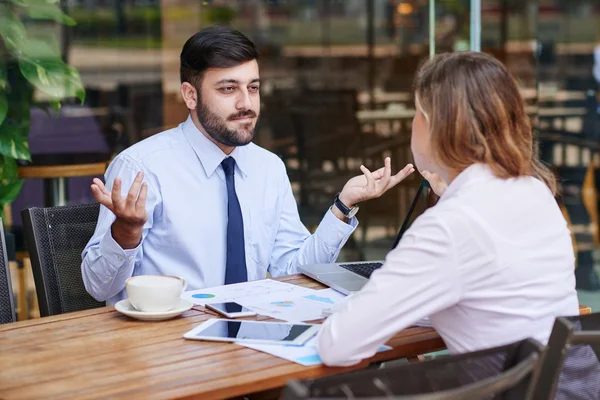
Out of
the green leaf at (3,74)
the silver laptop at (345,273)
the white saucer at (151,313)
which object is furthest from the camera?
the green leaf at (3,74)

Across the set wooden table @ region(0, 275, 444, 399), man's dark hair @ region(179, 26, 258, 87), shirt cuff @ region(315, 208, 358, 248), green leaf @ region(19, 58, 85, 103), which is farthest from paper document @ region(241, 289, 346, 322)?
green leaf @ region(19, 58, 85, 103)

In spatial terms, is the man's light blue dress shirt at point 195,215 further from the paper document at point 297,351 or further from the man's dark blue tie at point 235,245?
the paper document at point 297,351

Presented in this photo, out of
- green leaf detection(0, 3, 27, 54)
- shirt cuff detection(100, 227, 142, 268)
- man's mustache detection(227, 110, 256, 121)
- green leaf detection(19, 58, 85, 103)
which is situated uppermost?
green leaf detection(0, 3, 27, 54)

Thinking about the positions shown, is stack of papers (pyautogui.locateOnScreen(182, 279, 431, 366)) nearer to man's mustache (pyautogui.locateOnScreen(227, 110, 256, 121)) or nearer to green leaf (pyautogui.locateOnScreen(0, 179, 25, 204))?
man's mustache (pyautogui.locateOnScreen(227, 110, 256, 121))

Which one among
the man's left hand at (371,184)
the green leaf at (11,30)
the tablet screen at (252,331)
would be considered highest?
the green leaf at (11,30)

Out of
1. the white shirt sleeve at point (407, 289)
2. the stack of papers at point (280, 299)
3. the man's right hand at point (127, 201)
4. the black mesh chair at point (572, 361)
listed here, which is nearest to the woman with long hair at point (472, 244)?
the white shirt sleeve at point (407, 289)

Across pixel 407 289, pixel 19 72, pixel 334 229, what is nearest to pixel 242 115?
pixel 334 229

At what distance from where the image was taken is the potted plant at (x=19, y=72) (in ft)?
11.9

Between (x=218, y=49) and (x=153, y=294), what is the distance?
896 mm

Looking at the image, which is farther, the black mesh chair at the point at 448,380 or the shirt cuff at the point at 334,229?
the shirt cuff at the point at 334,229

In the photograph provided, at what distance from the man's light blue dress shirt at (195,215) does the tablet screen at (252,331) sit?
22.5 inches

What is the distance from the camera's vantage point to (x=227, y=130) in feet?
8.66

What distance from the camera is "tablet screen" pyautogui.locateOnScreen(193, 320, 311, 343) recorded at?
1.88m

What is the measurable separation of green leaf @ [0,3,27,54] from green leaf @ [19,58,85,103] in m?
0.07
